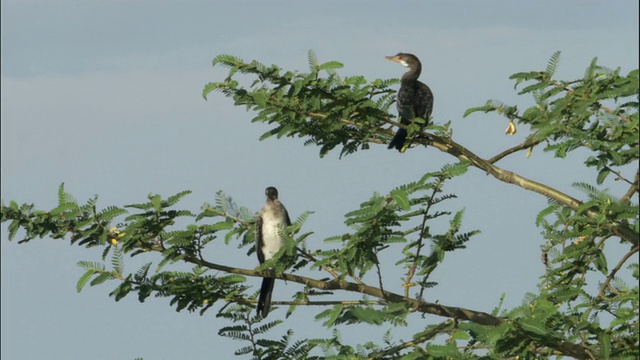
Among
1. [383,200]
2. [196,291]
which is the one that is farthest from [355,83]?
[196,291]

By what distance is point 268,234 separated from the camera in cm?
1218

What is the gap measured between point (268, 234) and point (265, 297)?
1163mm

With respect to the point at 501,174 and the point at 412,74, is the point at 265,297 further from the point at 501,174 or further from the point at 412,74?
the point at 412,74

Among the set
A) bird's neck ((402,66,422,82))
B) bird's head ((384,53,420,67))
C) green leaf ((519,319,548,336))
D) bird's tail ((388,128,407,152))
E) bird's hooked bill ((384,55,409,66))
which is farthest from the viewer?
bird's hooked bill ((384,55,409,66))

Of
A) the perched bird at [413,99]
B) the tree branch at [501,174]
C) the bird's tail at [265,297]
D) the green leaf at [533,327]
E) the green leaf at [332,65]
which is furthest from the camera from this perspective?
the perched bird at [413,99]

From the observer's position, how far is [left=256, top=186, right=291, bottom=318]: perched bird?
1123cm

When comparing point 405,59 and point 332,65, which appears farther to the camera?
point 405,59

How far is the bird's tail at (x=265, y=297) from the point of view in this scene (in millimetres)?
11109

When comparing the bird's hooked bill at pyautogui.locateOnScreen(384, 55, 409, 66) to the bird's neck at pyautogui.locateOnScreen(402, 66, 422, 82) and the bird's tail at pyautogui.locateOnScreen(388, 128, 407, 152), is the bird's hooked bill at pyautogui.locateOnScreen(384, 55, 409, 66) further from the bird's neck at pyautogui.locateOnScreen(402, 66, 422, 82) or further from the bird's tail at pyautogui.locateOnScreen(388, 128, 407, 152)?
the bird's tail at pyautogui.locateOnScreen(388, 128, 407, 152)

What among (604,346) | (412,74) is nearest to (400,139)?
(604,346)

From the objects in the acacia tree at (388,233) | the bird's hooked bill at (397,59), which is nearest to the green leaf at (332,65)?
the acacia tree at (388,233)

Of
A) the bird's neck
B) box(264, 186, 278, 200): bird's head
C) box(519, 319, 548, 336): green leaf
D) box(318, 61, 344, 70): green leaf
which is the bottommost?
box(519, 319, 548, 336): green leaf

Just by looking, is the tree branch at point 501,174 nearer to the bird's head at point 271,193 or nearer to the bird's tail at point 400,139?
the bird's tail at point 400,139

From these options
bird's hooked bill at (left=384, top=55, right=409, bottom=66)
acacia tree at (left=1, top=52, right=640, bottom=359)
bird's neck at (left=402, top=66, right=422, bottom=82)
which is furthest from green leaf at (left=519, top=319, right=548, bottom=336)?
bird's hooked bill at (left=384, top=55, right=409, bottom=66)
